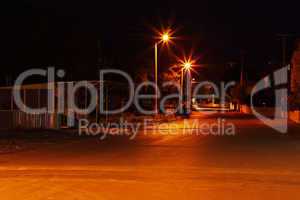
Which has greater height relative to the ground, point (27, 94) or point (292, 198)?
point (27, 94)

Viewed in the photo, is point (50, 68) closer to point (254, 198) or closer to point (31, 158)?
point (31, 158)

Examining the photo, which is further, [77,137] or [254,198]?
[77,137]

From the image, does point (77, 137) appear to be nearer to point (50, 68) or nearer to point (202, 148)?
point (202, 148)

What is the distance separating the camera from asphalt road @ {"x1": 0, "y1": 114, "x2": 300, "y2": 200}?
11.4m

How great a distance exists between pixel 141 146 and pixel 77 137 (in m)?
6.84

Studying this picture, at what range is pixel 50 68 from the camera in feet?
162

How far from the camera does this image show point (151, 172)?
14758mm

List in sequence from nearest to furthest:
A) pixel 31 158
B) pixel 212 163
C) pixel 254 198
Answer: pixel 254 198, pixel 212 163, pixel 31 158

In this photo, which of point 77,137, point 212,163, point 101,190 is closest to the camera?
point 101,190

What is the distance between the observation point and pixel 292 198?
1079cm

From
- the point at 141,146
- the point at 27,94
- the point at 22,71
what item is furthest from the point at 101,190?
the point at 22,71

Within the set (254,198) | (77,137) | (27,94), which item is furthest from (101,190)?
(27,94)

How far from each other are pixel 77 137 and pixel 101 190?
60.2 feet

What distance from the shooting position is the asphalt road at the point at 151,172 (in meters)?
11.4
